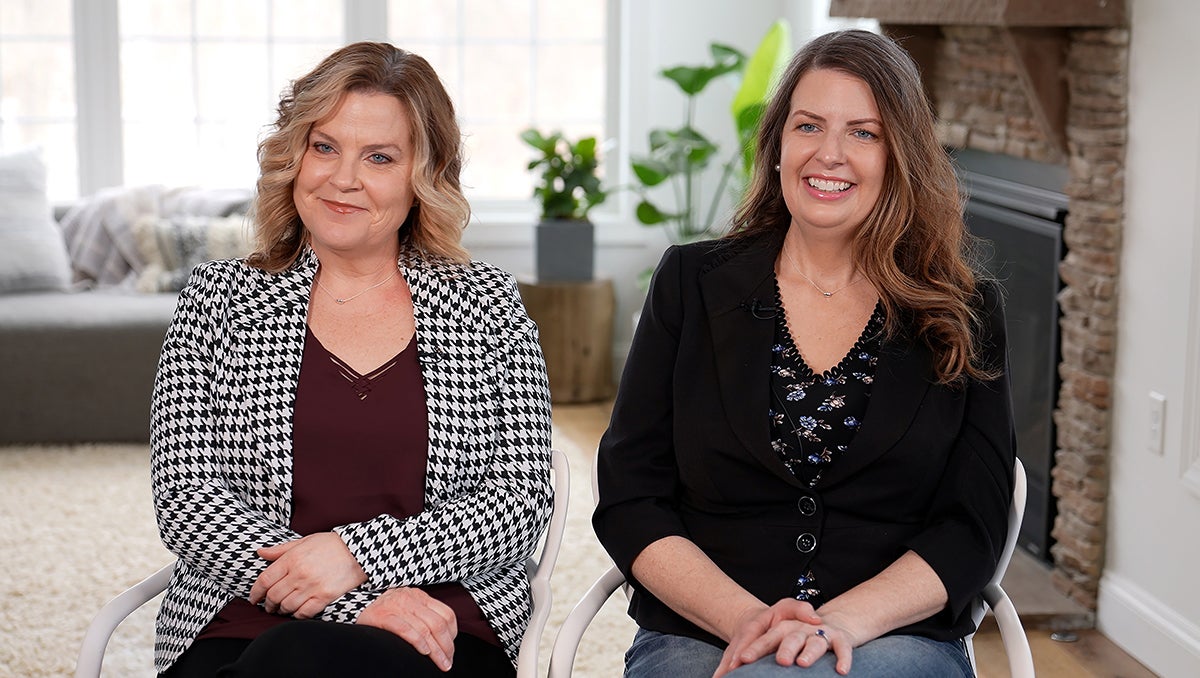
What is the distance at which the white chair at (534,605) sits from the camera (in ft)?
5.84

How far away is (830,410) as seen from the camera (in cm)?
190

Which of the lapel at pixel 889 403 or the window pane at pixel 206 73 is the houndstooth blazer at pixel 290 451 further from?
the window pane at pixel 206 73

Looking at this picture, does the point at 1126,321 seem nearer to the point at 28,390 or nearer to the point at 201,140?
the point at 28,390

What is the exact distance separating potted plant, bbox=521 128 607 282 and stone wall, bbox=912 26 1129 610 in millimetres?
2076

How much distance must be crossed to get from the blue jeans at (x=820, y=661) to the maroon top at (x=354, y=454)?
0.24 metres

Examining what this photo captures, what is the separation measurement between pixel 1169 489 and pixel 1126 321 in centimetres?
39

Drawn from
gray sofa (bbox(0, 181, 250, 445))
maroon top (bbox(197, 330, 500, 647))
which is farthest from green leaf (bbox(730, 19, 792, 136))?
maroon top (bbox(197, 330, 500, 647))

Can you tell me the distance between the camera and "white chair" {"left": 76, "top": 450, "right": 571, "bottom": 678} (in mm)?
1779

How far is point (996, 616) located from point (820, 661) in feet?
1.05

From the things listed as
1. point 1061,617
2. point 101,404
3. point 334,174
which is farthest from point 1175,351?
point 101,404

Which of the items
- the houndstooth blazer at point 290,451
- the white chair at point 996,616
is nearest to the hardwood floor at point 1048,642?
the white chair at point 996,616

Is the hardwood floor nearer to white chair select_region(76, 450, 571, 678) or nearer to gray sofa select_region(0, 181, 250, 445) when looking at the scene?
white chair select_region(76, 450, 571, 678)

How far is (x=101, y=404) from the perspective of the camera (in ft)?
16.0

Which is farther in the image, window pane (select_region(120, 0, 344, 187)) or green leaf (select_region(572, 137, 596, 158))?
window pane (select_region(120, 0, 344, 187))
